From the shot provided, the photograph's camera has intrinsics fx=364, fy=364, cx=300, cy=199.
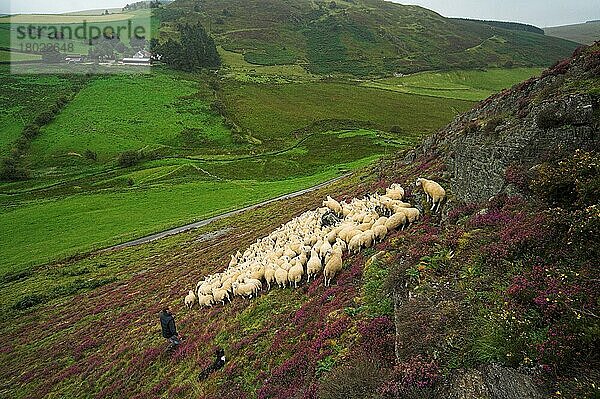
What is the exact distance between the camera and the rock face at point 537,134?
40.4ft

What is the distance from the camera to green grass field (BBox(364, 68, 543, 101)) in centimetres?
16975

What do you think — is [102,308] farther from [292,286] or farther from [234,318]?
[292,286]

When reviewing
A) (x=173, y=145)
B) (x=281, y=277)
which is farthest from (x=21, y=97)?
(x=281, y=277)

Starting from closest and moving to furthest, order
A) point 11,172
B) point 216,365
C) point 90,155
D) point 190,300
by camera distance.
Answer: point 216,365, point 190,300, point 11,172, point 90,155

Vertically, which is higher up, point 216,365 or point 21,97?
point 21,97

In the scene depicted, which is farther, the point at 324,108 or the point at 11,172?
the point at 324,108

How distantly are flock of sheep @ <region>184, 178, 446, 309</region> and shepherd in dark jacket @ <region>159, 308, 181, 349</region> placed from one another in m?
2.77

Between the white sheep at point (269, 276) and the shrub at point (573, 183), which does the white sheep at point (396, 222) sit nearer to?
the white sheep at point (269, 276)

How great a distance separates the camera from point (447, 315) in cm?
820

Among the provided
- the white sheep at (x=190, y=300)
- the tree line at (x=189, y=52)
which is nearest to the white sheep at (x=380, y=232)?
the white sheep at (x=190, y=300)

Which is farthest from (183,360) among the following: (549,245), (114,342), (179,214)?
(179,214)

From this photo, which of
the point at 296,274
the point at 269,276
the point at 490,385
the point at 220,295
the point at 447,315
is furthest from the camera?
the point at 220,295

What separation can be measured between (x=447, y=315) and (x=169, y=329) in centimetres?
1280

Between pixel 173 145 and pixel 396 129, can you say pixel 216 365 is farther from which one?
pixel 396 129
